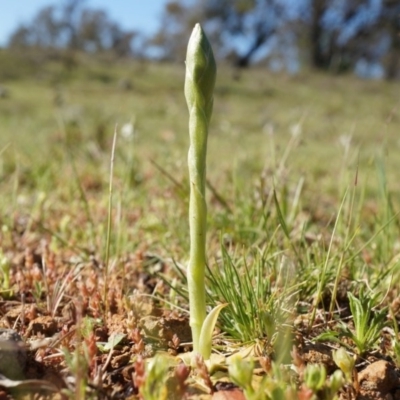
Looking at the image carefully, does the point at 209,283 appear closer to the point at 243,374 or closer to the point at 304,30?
the point at 243,374

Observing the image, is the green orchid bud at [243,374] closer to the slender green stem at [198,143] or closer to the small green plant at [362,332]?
the slender green stem at [198,143]

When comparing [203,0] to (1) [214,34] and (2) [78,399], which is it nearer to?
(1) [214,34]

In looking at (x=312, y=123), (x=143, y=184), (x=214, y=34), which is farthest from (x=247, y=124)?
(x=214, y=34)

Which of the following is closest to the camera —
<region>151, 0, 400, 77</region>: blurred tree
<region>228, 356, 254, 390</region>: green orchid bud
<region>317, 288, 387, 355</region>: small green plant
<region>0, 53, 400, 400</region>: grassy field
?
<region>228, 356, 254, 390</region>: green orchid bud

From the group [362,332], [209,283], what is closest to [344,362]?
[362,332]

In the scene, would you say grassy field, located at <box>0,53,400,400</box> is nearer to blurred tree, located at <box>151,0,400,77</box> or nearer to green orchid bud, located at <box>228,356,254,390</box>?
green orchid bud, located at <box>228,356,254,390</box>

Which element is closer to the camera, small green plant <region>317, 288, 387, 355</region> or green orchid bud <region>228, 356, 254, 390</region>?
green orchid bud <region>228, 356, 254, 390</region>

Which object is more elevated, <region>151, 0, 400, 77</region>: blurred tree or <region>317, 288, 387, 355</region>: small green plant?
<region>151, 0, 400, 77</region>: blurred tree

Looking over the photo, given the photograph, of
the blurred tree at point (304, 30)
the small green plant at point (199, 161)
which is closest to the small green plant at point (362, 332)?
the small green plant at point (199, 161)

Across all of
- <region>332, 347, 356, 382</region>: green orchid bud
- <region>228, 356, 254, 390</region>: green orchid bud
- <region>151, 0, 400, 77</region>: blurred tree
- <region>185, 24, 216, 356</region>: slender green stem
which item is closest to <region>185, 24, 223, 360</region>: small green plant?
<region>185, 24, 216, 356</region>: slender green stem
